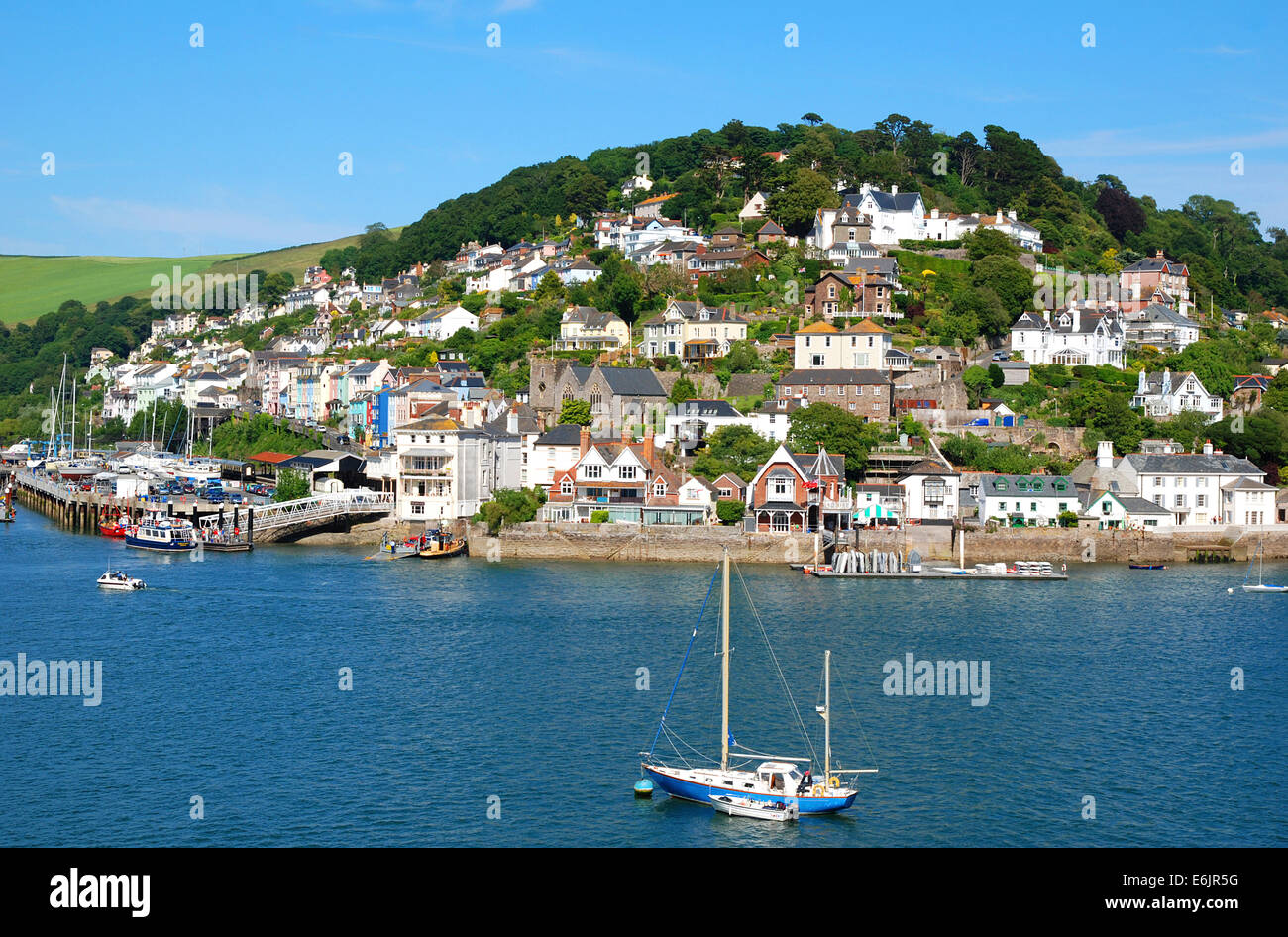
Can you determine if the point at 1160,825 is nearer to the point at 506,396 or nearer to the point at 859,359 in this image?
the point at 859,359

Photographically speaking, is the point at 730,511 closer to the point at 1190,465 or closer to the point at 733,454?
the point at 733,454

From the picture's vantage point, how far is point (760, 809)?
19172 millimetres

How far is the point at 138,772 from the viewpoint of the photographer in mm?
21344

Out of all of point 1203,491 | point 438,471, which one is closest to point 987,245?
point 1203,491

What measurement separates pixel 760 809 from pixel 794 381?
40.6m

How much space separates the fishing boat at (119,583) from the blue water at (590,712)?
0.79 meters

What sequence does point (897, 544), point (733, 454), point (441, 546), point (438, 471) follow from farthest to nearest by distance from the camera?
point (733, 454) < point (438, 471) < point (441, 546) < point (897, 544)

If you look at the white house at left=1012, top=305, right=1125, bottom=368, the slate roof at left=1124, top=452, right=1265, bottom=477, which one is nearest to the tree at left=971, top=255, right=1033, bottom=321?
the white house at left=1012, top=305, right=1125, bottom=368

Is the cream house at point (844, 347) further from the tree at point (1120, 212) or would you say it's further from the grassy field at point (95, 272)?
the grassy field at point (95, 272)

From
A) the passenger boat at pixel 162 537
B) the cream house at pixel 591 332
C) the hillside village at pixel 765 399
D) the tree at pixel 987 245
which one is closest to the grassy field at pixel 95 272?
the hillside village at pixel 765 399

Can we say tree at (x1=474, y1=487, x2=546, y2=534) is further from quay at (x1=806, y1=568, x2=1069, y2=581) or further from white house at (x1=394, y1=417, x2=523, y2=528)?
quay at (x1=806, y1=568, x2=1069, y2=581)
